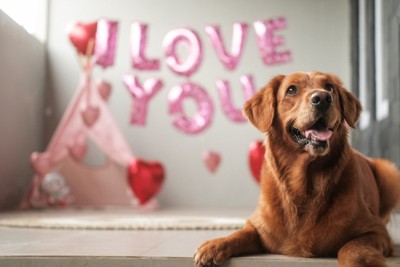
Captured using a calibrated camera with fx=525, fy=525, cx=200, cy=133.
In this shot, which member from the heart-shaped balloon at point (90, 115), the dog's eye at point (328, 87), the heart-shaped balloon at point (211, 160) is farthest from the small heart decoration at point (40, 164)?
the dog's eye at point (328, 87)

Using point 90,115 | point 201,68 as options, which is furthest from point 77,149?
point 201,68

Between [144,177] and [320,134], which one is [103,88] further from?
[320,134]

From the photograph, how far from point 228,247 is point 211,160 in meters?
3.25

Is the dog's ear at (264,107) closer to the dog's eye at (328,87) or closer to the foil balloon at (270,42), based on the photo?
the dog's eye at (328,87)

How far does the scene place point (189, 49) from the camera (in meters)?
5.01

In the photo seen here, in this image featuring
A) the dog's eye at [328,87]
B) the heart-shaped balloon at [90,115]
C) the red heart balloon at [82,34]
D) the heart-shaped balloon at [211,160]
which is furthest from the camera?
the heart-shaped balloon at [211,160]

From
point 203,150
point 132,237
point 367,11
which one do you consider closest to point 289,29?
point 367,11

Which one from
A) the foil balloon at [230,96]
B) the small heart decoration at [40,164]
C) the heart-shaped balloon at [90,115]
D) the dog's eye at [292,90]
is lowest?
the small heart decoration at [40,164]

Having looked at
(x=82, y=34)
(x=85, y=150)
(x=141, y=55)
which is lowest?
(x=85, y=150)

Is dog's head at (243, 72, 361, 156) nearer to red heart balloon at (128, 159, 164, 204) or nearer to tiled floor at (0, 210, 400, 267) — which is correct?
tiled floor at (0, 210, 400, 267)

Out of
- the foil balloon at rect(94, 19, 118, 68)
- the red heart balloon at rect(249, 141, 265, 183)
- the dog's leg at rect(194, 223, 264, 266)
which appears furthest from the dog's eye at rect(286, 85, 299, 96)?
the foil balloon at rect(94, 19, 118, 68)

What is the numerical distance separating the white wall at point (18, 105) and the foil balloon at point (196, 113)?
4.08 feet

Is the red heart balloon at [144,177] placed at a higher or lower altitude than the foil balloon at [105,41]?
lower

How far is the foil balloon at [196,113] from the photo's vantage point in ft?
16.2
